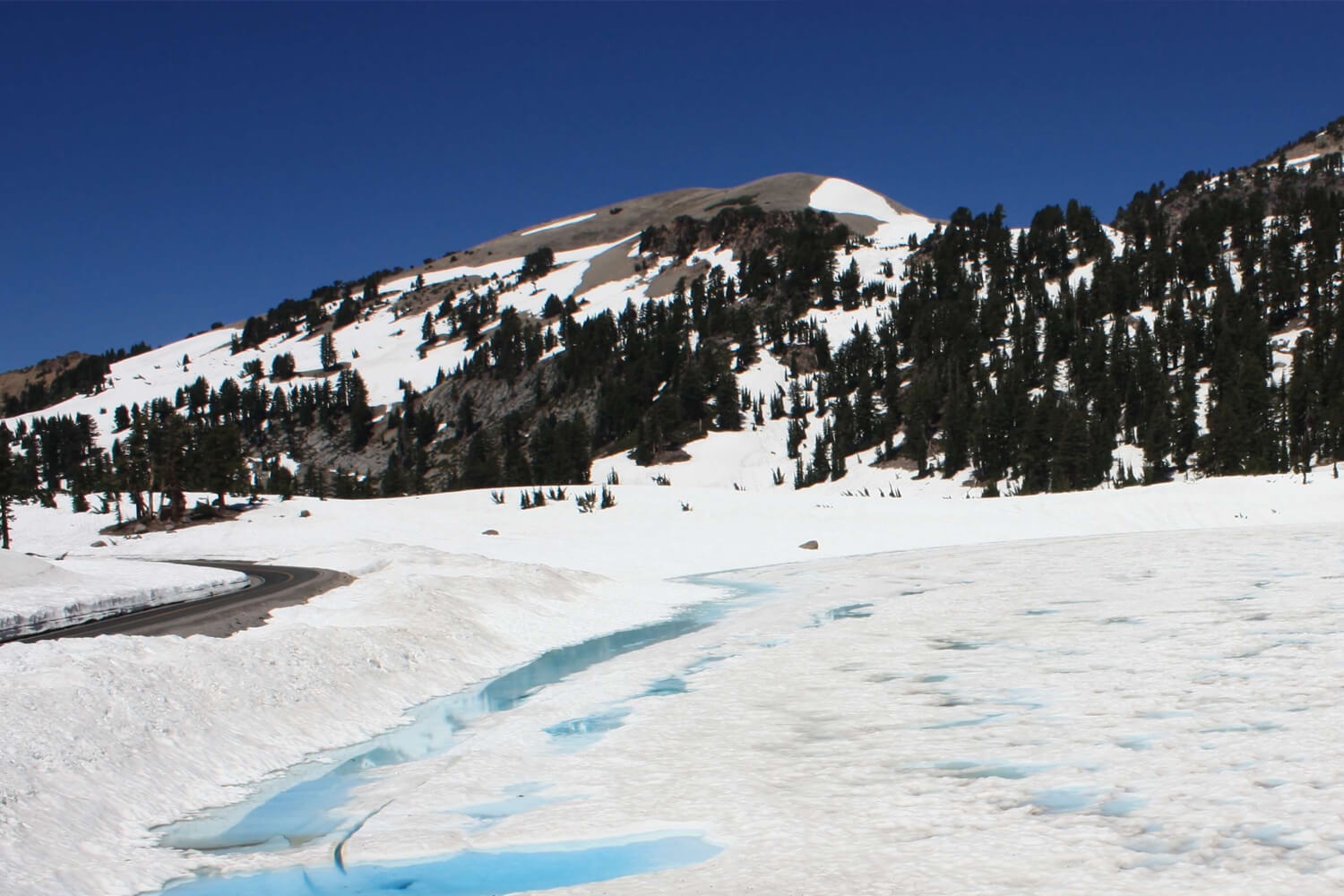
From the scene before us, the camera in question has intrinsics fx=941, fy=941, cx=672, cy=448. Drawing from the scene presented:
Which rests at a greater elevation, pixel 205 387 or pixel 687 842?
pixel 205 387

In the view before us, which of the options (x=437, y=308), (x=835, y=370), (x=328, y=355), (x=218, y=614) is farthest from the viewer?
(x=437, y=308)

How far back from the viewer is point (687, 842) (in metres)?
7.56

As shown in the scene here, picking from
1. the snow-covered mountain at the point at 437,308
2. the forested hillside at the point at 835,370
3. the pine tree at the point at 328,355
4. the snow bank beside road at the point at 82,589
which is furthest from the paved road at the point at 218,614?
the pine tree at the point at 328,355

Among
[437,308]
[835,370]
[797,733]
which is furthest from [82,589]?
[437,308]

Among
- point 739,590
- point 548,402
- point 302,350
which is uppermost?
point 302,350

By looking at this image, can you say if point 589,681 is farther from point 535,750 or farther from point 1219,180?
point 1219,180

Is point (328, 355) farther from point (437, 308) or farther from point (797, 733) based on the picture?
point (797, 733)

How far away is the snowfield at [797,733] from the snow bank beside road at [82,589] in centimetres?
563

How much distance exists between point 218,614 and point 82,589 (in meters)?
6.38

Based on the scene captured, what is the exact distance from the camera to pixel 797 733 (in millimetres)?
10492

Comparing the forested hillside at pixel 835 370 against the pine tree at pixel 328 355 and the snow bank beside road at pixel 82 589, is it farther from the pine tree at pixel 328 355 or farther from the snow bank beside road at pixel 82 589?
the snow bank beside road at pixel 82 589

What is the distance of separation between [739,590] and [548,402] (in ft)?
288

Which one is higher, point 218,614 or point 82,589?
point 82,589

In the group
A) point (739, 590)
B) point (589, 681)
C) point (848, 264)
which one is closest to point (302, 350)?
point (848, 264)
